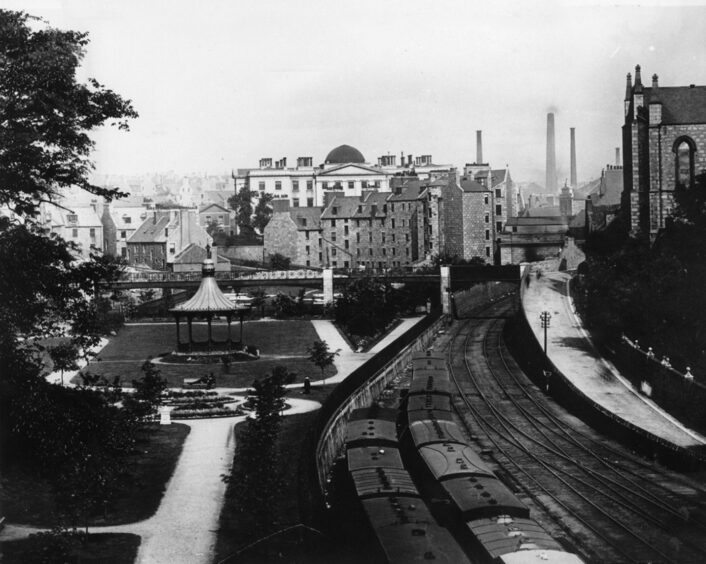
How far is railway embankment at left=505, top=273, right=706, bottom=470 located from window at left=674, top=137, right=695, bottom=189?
1491cm

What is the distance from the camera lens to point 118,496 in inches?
1222

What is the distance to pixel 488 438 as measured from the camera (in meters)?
43.8

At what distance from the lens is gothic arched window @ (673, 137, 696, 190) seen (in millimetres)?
83875

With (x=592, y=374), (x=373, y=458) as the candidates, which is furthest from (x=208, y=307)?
(x=373, y=458)

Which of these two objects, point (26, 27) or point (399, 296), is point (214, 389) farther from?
point (399, 296)

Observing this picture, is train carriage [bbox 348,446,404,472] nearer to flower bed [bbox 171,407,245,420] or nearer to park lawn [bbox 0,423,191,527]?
park lawn [bbox 0,423,191,527]

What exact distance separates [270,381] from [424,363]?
1720 cm

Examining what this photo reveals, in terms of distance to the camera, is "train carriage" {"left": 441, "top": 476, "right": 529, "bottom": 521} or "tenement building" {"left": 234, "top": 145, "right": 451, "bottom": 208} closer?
"train carriage" {"left": 441, "top": 476, "right": 529, "bottom": 521}

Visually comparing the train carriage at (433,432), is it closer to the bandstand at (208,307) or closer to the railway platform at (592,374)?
the railway platform at (592,374)

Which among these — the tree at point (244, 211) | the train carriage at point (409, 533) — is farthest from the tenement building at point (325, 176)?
the train carriage at point (409, 533)

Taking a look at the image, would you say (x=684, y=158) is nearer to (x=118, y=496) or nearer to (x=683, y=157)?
(x=683, y=157)

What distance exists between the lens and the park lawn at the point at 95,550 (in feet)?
81.5

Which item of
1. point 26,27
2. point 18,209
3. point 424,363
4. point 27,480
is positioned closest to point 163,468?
point 27,480

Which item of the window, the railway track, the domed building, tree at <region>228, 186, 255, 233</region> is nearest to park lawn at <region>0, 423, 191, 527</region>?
the railway track
